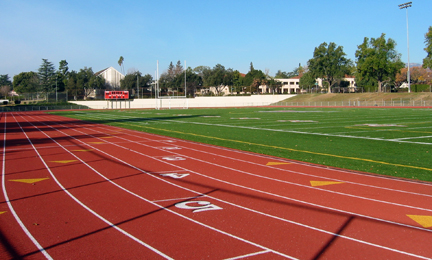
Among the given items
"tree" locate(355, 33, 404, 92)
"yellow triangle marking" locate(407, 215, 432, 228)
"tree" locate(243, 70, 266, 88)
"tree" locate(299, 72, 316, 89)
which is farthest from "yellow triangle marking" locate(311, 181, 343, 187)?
"tree" locate(299, 72, 316, 89)

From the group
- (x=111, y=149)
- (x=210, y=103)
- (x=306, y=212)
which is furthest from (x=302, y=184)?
(x=210, y=103)

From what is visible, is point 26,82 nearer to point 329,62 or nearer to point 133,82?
point 133,82

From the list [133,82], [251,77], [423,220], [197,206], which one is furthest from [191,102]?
[423,220]

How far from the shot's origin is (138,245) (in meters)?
5.31

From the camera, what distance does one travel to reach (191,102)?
270ft

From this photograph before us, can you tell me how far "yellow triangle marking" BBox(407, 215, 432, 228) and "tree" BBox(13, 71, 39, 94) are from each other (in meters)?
120

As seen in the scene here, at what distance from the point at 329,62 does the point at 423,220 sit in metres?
93.7

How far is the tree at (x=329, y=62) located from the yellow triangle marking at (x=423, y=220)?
9111 centimetres

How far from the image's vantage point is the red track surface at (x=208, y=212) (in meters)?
5.18

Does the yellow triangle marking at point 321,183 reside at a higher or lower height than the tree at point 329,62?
lower

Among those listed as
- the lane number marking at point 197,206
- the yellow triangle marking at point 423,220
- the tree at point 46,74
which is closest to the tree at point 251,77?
the tree at point 46,74

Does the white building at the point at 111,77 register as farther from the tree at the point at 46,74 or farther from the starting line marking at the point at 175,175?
the starting line marking at the point at 175,175

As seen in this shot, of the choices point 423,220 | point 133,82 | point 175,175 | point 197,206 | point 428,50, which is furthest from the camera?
point 133,82

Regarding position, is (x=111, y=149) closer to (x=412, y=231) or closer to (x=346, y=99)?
(x=412, y=231)
